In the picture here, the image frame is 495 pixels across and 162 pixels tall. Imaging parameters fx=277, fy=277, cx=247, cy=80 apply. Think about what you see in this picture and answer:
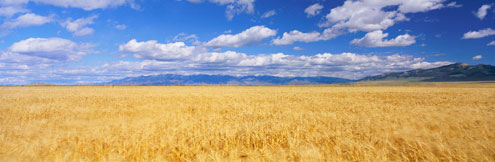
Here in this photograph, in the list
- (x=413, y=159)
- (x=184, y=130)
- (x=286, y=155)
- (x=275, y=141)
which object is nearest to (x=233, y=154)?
(x=286, y=155)

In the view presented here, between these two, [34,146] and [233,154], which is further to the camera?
[34,146]

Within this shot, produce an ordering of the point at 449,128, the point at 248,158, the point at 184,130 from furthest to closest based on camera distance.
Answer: the point at 449,128 < the point at 184,130 < the point at 248,158

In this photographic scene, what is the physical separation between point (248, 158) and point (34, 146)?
194 inches

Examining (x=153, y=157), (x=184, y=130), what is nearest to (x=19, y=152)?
(x=153, y=157)

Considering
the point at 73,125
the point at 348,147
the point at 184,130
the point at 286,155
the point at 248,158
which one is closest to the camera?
the point at 248,158

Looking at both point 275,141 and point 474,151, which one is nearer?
point 474,151

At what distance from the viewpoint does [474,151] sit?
5.52m

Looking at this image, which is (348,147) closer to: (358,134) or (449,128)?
(358,134)

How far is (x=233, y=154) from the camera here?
5734mm

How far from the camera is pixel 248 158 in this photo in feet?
17.6

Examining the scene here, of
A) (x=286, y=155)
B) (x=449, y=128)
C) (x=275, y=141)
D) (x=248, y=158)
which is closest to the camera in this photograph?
(x=248, y=158)

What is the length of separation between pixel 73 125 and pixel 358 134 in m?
10.8

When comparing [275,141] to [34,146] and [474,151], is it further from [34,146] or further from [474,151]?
[34,146]

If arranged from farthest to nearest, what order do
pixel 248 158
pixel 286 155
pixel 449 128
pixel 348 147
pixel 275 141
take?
pixel 449 128, pixel 275 141, pixel 348 147, pixel 286 155, pixel 248 158
